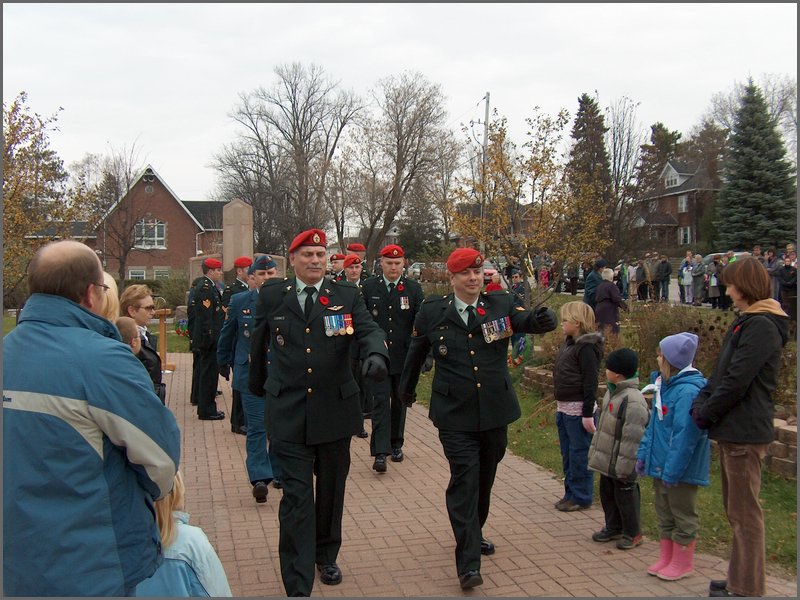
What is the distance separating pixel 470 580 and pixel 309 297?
207 cm

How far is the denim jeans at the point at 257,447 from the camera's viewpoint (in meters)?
6.77

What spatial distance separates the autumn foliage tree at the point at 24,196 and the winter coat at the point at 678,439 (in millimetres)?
14769

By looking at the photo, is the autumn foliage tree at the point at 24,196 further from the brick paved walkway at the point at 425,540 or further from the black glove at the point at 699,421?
the black glove at the point at 699,421

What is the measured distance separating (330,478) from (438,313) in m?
1.35

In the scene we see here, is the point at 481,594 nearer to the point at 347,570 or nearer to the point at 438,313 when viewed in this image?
the point at 347,570

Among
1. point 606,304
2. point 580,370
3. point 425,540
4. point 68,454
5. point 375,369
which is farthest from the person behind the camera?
point 606,304

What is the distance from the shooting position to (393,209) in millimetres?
51469

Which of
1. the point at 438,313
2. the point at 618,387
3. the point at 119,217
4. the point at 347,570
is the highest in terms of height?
the point at 119,217

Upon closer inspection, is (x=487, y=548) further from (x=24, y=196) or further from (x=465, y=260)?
(x=24, y=196)

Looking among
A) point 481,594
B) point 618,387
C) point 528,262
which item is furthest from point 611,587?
point 528,262

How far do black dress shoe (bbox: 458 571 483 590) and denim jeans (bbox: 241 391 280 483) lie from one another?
2.49 m

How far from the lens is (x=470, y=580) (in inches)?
186

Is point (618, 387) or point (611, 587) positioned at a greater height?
point (618, 387)

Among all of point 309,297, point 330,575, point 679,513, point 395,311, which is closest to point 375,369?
point 309,297
